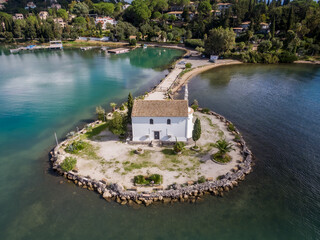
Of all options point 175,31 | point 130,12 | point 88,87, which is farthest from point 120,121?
point 130,12

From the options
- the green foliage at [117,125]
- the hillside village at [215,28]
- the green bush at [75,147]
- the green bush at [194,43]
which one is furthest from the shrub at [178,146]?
the green bush at [194,43]

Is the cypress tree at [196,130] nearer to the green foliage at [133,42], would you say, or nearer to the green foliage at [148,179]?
the green foliage at [148,179]

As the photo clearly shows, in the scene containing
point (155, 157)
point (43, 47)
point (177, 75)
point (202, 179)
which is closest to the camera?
point (202, 179)

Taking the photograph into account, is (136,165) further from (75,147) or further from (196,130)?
(75,147)

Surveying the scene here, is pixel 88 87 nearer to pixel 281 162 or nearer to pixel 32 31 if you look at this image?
pixel 281 162

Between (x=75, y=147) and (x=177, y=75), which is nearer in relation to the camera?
(x=75, y=147)

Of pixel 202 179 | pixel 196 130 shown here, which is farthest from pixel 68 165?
pixel 196 130

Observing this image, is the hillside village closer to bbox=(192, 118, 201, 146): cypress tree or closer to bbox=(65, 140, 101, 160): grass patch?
bbox=(192, 118, 201, 146): cypress tree

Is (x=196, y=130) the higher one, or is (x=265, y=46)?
(x=265, y=46)

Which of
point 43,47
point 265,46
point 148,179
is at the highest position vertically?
point 43,47
